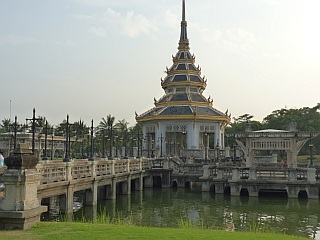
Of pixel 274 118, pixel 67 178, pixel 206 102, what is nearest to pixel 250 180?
pixel 67 178

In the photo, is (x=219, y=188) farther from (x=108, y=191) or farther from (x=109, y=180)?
(x=109, y=180)

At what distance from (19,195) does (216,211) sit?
51.0 feet

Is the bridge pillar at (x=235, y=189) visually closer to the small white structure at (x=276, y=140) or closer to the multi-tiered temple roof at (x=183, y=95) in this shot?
the small white structure at (x=276, y=140)

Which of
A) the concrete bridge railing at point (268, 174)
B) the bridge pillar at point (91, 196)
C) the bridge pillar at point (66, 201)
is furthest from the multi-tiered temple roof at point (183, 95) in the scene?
the bridge pillar at point (66, 201)

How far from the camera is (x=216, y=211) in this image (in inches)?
998

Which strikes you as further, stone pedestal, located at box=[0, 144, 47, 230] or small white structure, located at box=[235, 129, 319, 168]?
small white structure, located at box=[235, 129, 319, 168]

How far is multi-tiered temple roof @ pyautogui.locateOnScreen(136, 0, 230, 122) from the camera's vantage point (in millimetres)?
53531

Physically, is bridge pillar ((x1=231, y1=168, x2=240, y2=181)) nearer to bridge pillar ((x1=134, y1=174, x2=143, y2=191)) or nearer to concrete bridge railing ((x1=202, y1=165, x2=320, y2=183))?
concrete bridge railing ((x1=202, y1=165, x2=320, y2=183))

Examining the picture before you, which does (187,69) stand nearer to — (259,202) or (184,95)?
(184,95)

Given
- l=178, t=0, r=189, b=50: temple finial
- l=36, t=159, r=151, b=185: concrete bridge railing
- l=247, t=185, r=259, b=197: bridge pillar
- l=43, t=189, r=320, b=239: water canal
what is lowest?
l=43, t=189, r=320, b=239: water canal

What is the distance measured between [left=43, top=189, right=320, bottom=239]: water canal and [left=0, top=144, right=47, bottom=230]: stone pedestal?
7.95 metres

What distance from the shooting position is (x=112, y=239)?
10656mm

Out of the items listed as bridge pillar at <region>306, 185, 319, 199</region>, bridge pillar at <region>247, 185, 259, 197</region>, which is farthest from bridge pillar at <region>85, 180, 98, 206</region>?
bridge pillar at <region>306, 185, 319, 199</region>

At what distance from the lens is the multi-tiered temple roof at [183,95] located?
5353cm
